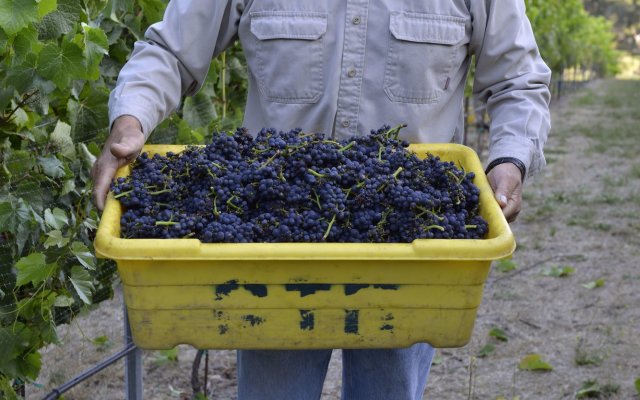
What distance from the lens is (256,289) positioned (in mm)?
1682

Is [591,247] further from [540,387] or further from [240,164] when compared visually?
[240,164]

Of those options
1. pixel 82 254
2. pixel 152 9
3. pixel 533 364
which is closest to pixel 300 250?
pixel 82 254

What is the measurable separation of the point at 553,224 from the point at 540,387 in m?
3.32

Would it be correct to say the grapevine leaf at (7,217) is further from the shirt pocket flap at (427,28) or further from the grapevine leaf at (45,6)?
the shirt pocket flap at (427,28)

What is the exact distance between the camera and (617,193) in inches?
332

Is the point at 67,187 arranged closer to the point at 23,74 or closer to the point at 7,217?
the point at 7,217

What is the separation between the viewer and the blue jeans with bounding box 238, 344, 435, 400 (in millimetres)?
2217

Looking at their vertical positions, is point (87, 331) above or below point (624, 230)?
above

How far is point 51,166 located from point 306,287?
106cm

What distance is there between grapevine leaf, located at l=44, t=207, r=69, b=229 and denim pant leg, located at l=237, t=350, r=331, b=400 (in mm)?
582

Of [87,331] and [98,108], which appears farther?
[87,331]

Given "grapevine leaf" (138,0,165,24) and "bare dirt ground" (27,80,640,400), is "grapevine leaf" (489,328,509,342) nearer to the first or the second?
"bare dirt ground" (27,80,640,400)

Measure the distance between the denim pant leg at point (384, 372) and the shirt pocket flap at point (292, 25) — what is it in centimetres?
81

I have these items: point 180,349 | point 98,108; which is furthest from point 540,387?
point 98,108
